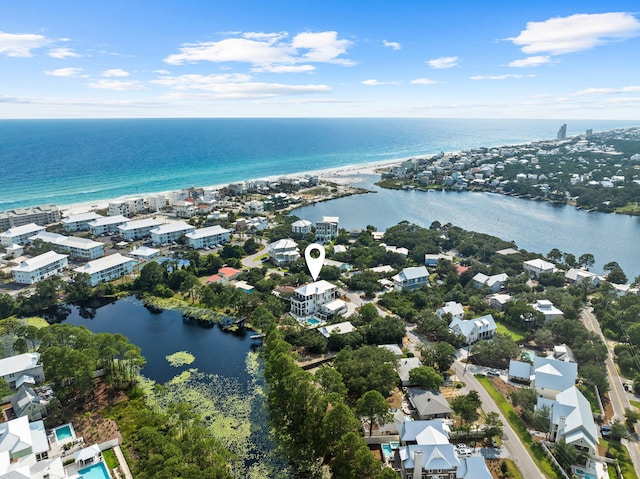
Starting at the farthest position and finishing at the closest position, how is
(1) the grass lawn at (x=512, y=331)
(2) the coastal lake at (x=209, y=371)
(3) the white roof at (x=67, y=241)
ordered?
1. (3) the white roof at (x=67, y=241)
2. (1) the grass lawn at (x=512, y=331)
3. (2) the coastal lake at (x=209, y=371)

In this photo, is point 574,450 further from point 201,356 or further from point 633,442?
point 201,356

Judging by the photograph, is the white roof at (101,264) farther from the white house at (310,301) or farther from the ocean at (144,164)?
the ocean at (144,164)

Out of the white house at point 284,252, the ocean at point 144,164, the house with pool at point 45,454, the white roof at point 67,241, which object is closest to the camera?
the house with pool at point 45,454

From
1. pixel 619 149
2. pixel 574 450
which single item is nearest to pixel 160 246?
pixel 574 450

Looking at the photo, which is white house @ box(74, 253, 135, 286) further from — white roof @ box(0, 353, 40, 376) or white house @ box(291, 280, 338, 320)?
white house @ box(291, 280, 338, 320)

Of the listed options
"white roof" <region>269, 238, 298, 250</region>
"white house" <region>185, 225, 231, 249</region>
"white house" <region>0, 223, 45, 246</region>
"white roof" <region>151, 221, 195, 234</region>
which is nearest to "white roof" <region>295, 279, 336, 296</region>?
"white roof" <region>269, 238, 298, 250</region>

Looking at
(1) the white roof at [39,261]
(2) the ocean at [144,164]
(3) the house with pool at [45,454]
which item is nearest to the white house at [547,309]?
(3) the house with pool at [45,454]
